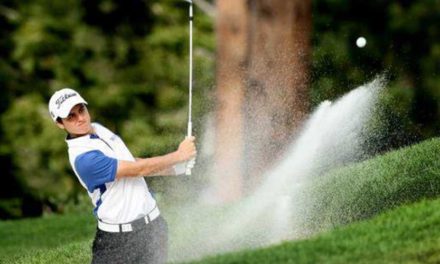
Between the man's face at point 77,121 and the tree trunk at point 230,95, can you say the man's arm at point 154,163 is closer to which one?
the man's face at point 77,121

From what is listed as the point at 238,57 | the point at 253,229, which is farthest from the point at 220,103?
the point at 253,229

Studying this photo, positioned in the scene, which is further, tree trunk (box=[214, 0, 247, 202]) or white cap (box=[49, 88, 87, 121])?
tree trunk (box=[214, 0, 247, 202])

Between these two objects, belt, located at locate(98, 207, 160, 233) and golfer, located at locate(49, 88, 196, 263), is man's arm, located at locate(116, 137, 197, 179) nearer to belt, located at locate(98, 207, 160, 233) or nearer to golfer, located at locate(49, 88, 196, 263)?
golfer, located at locate(49, 88, 196, 263)

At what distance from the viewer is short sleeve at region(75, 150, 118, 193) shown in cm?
723

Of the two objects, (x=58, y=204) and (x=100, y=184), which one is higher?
(x=58, y=204)

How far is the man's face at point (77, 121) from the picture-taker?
24.1 feet

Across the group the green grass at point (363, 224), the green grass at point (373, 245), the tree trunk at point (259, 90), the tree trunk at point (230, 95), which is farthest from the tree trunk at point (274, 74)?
the green grass at point (373, 245)

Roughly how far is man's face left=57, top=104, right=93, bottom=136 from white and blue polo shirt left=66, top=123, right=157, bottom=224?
1.8 inches

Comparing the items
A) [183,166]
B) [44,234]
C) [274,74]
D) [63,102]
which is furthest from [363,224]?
[44,234]

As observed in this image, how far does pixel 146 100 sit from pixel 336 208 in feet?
57.2

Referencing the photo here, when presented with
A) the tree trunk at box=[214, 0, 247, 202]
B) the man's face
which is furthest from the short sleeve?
the tree trunk at box=[214, 0, 247, 202]

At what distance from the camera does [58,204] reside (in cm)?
1923

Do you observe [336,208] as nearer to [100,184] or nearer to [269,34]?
[100,184]

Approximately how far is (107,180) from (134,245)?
0.50 meters
